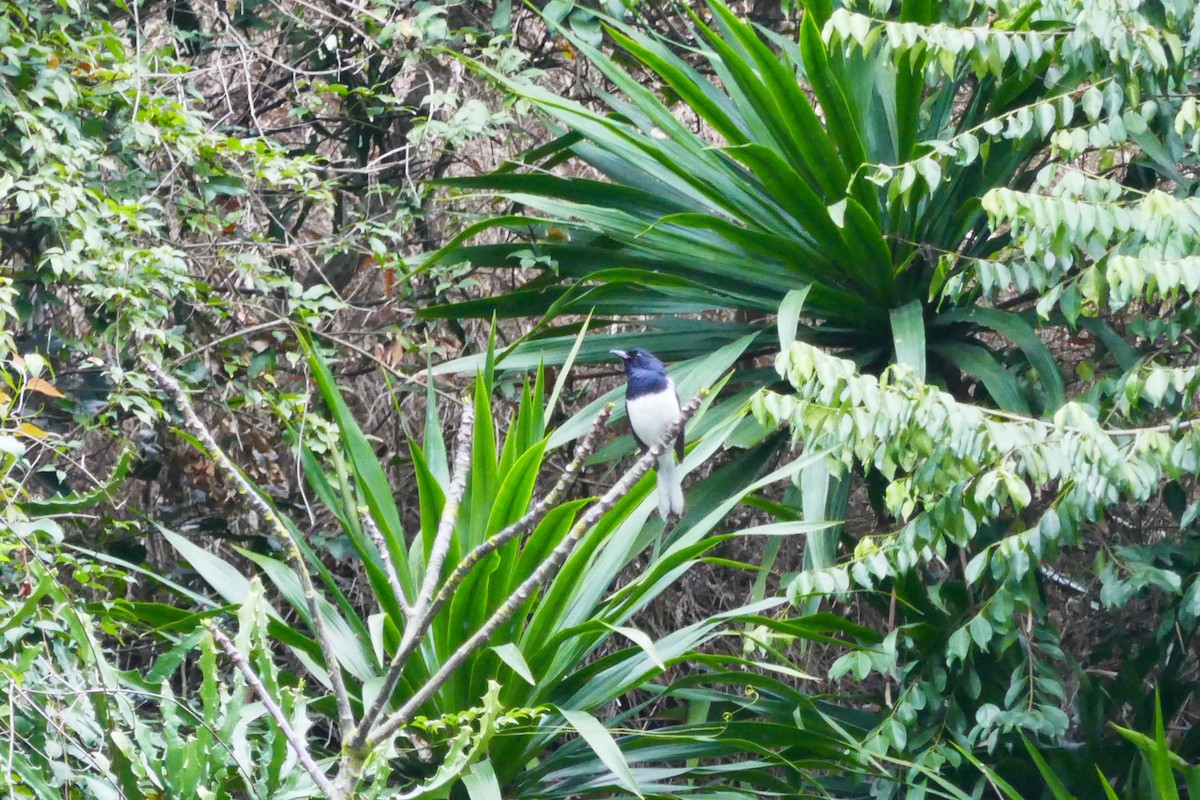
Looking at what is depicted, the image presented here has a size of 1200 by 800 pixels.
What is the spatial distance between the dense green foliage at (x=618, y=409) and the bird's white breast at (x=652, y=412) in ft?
0.42

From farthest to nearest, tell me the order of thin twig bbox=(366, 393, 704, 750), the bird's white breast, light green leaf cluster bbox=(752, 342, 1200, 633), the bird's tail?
the bird's white breast
the bird's tail
light green leaf cluster bbox=(752, 342, 1200, 633)
thin twig bbox=(366, 393, 704, 750)

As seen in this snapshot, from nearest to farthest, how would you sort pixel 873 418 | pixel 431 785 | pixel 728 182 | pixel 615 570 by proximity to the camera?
pixel 431 785 < pixel 873 418 < pixel 615 570 < pixel 728 182

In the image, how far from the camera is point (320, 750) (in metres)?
2.75

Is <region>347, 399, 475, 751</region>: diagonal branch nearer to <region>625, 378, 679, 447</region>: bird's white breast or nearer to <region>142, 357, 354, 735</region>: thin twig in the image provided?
<region>142, 357, 354, 735</region>: thin twig

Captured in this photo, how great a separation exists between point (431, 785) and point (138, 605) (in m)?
1.19

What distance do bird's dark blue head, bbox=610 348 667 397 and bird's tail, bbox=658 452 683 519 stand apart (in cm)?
17

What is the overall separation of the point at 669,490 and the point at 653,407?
8.3 inches

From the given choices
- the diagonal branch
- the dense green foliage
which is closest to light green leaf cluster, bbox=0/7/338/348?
the dense green foliage

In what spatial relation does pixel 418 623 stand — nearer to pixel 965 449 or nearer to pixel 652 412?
pixel 965 449

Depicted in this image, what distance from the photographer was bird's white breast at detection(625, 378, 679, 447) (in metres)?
3.08

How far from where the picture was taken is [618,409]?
3.41 meters

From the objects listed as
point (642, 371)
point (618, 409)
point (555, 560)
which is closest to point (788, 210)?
point (642, 371)

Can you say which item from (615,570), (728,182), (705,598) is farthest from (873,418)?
(705,598)

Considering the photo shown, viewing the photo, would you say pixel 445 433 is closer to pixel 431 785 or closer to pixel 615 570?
pixel 615 570
